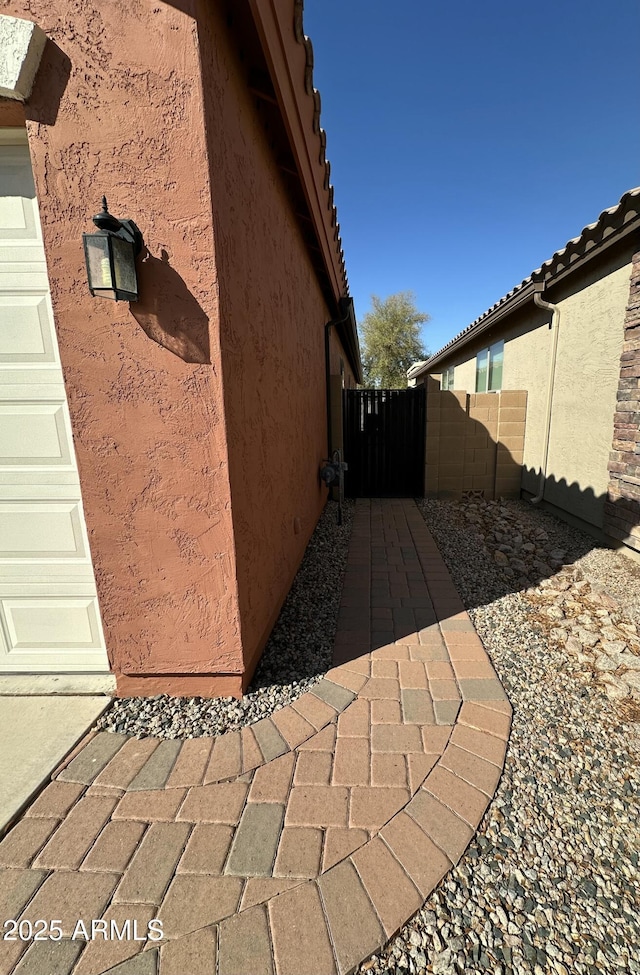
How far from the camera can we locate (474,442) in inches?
274

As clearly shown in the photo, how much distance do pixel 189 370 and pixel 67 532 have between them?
1.22m

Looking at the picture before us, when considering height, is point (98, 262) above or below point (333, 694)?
above

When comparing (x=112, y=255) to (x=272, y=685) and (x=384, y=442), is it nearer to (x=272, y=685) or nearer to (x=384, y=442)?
(x=272, y=685)

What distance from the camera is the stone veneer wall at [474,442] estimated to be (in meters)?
6.79

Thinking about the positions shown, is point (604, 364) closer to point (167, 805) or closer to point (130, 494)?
point (130, 494)

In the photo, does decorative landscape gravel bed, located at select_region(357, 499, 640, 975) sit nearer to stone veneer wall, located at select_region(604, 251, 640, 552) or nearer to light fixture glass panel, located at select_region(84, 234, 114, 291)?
stone veneer wall, located at select_region(604, 251, 640, 552)

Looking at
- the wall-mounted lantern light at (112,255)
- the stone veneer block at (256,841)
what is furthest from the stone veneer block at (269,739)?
the wall-mounted lantern light at (112,255)

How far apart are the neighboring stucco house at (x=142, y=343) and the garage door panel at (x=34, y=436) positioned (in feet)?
0.04

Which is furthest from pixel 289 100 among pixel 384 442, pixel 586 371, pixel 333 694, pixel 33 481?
pixel 384 442

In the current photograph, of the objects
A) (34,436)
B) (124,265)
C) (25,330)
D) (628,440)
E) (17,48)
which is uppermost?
(17,48)

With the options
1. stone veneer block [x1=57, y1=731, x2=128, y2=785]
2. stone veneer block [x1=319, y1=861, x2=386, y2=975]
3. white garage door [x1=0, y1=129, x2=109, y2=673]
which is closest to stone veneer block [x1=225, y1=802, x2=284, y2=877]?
stone veneer block [x1=319, y1=861, x2=386, y2=975]

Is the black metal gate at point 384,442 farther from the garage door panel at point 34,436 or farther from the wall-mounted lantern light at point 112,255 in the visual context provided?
the wall-mounted lantern light at point 112,255

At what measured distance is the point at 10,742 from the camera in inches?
79.0

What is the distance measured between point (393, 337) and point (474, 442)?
780 inches
